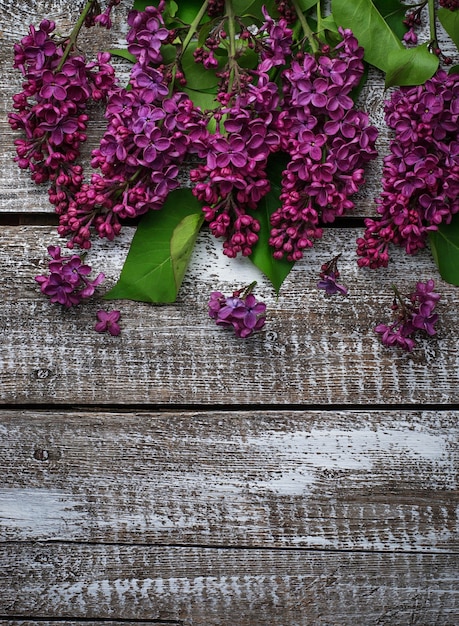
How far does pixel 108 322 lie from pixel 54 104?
0.92 feet

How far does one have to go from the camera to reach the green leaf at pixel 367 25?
81 centimetres

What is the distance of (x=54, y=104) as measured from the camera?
0.83m

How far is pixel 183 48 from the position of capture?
2.65 feet

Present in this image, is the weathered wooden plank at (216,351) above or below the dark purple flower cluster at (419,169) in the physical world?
below

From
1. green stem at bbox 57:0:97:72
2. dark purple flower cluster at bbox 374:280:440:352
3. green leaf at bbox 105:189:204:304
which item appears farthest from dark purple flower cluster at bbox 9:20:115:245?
dark purple flower cluster at bbox 374:280:440:352

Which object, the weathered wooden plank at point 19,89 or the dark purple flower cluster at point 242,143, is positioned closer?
the dark purple flower cluster at point 242,143

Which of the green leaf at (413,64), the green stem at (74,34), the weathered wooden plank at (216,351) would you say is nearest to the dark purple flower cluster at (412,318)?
the weathered wooden plank at (216,351)

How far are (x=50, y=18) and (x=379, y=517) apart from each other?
0.80 m

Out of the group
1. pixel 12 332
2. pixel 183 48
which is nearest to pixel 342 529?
pixel 12 332

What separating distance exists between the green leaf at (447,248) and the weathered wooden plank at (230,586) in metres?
0.37

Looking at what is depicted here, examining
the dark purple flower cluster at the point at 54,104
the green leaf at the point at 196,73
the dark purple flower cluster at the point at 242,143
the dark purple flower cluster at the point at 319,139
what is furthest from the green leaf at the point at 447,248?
the dark purple flower cluster at the point at 54,104

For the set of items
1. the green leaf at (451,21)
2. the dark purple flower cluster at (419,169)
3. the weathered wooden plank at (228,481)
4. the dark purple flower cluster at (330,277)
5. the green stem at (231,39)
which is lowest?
the weathered wooden plank at (228,481)

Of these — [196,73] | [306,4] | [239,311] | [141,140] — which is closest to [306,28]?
[306,4]

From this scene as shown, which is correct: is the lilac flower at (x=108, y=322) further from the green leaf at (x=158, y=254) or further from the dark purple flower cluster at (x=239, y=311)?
the dark purple flower cluster at (x=239, y=311)
